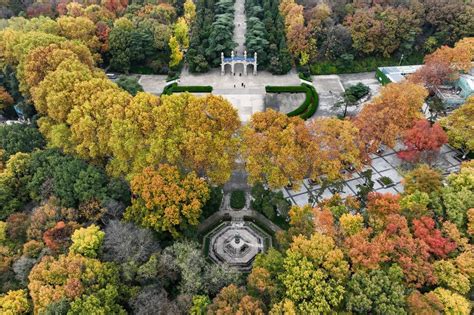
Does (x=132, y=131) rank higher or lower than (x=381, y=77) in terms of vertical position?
higher

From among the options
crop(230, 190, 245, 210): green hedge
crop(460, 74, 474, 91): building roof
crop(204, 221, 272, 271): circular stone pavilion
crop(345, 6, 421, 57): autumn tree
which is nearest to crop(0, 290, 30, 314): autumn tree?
crop(204, 221, 272, 271): circular stone pavilion

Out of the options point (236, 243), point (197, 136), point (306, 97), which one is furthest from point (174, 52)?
point (236, 243)

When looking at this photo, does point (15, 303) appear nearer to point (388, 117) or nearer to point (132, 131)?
point (132, 131)

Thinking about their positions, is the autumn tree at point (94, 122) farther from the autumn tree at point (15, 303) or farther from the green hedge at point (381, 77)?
the green hedge at point (381, 77)

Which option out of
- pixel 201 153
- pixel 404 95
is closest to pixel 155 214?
pixel 201 153

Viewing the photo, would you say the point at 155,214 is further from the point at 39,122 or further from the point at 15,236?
the point at 39,122

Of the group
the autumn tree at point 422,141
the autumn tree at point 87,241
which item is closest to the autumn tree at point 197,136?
the autumn tree at point 87,241
